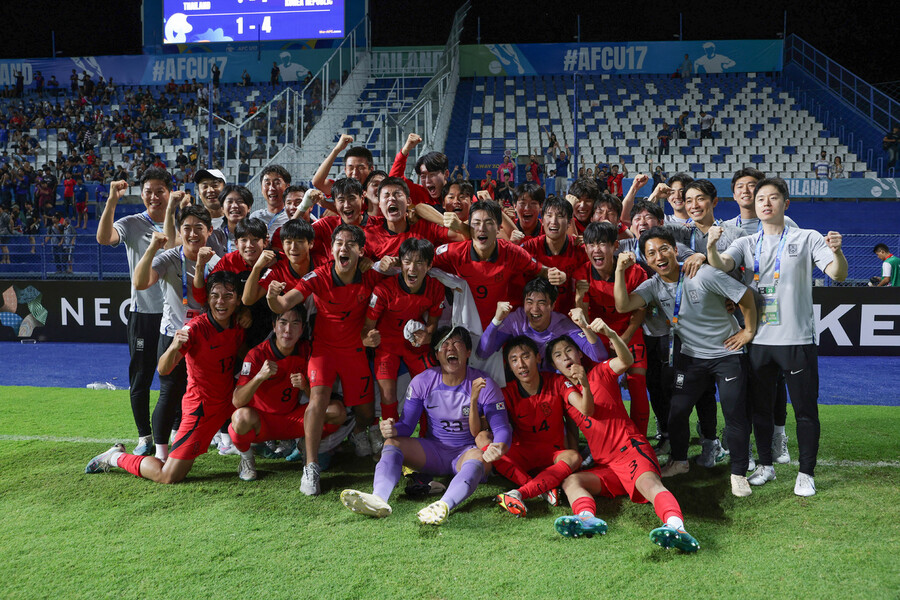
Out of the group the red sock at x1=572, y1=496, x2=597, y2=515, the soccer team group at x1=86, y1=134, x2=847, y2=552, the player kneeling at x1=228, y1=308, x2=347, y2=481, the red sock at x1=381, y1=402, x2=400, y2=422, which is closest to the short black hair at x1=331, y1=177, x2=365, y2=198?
the soccer team group at x1=86, y1=134, x2=847, y2=552

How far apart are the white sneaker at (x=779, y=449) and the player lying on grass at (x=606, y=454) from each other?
1434mm

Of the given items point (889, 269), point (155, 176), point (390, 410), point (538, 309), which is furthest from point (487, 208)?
point (889, 269)

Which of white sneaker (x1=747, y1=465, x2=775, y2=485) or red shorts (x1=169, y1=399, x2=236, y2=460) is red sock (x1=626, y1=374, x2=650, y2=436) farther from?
red shorts (x1=169, y1=399, x2=236, y2=460)

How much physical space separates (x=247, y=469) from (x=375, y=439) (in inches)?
38.2

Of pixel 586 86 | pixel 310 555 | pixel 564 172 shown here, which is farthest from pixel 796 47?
pixel 310 555

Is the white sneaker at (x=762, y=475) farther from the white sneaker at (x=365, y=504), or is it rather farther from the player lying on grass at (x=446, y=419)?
the white sneaker at (x=365, y=504)

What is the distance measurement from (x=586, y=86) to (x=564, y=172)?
8952 mm

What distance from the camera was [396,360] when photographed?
4902 millimetres

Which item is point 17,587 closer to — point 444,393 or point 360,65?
point 444,393

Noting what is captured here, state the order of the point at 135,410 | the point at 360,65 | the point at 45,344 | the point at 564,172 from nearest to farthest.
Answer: the point at 135,410
the point at 45,344
the point at 564,172
the point at 360,65

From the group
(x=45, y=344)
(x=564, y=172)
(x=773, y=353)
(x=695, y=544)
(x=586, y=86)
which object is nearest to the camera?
(x=695, y=544)

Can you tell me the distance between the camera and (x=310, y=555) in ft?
11.2

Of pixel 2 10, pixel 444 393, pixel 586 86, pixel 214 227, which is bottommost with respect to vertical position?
pixel 444 393

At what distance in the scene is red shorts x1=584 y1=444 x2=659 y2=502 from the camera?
13.0ft
